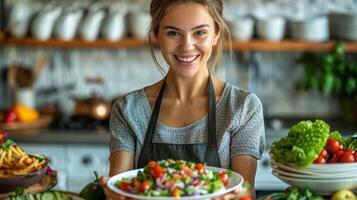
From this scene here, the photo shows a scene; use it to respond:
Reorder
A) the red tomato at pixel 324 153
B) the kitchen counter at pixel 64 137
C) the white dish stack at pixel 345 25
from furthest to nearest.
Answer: the white dish stack at pixel 345 25 < the kitchen counter at pixel 64 137 < the red tomato at pixel 324 153

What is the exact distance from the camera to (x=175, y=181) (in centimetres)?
198

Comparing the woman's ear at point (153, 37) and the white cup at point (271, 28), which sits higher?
the woman's ear at point (153, 37)

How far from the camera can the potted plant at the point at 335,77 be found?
4.79 metres

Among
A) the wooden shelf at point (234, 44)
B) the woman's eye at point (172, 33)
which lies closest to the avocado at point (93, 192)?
the woman's eye at point (172, 33)

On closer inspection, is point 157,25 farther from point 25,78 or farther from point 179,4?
point 25,78

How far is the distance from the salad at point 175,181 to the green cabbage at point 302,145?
7.5 inches

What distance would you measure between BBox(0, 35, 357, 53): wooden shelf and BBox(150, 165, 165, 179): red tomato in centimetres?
276

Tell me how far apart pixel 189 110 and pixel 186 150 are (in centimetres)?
17

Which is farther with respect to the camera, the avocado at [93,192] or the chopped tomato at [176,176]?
the avocado at [93,192]

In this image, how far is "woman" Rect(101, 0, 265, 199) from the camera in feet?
8.08

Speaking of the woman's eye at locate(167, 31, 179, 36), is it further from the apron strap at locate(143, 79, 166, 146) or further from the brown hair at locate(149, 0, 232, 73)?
the apron strap at locate(143, 79, 166, 146)

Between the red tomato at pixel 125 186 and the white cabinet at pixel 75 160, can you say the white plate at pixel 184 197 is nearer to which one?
the red tomato at pixel 125 186

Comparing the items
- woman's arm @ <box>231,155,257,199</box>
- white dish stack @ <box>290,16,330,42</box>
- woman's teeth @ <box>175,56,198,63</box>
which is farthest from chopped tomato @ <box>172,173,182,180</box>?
white dish stack @ <box>290,16,330,42</box>

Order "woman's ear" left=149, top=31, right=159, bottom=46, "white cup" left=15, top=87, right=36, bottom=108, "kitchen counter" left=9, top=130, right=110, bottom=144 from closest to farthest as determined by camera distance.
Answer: "woman's ear" left=149, top=31, right=159, bottom=46
"kitchen counter" left=9, top=130, right=110, bottom=144
"white cup" left=15, top=87, right=36, bottom=108
